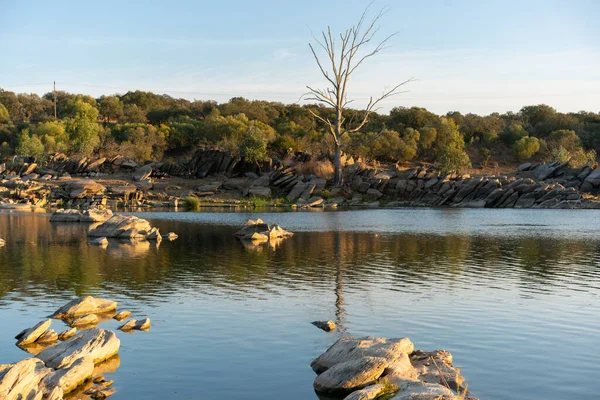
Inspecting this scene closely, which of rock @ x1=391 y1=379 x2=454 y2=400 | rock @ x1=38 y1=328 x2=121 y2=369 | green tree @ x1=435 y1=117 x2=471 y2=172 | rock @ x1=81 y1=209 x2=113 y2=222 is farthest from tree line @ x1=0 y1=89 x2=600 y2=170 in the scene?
rock @ x1=391 y1=379 x2=454 y2=400

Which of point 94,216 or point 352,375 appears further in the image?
point 94,216

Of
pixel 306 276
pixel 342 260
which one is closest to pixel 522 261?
pixel 342 260

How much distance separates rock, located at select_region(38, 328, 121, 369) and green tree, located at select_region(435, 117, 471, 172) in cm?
7785

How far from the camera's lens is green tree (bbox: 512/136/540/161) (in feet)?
350

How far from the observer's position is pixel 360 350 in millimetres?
13969

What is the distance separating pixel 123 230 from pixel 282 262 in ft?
48.2

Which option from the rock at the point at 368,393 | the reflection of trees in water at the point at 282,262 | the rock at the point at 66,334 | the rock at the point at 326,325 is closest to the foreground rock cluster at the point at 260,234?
the reflection of trees in water at the point at 282,262

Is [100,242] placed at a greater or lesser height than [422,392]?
lesser

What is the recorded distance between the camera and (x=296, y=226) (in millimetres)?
51969

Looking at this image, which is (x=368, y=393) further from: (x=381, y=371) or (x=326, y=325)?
(x=326, y=325)

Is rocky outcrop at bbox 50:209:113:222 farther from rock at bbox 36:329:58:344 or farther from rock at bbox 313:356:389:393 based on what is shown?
rock at bbox 313:356:389:393

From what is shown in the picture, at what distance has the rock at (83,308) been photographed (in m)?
19.5

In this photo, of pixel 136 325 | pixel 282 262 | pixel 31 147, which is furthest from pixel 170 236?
pixel 31 147

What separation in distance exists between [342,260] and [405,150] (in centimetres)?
7097
